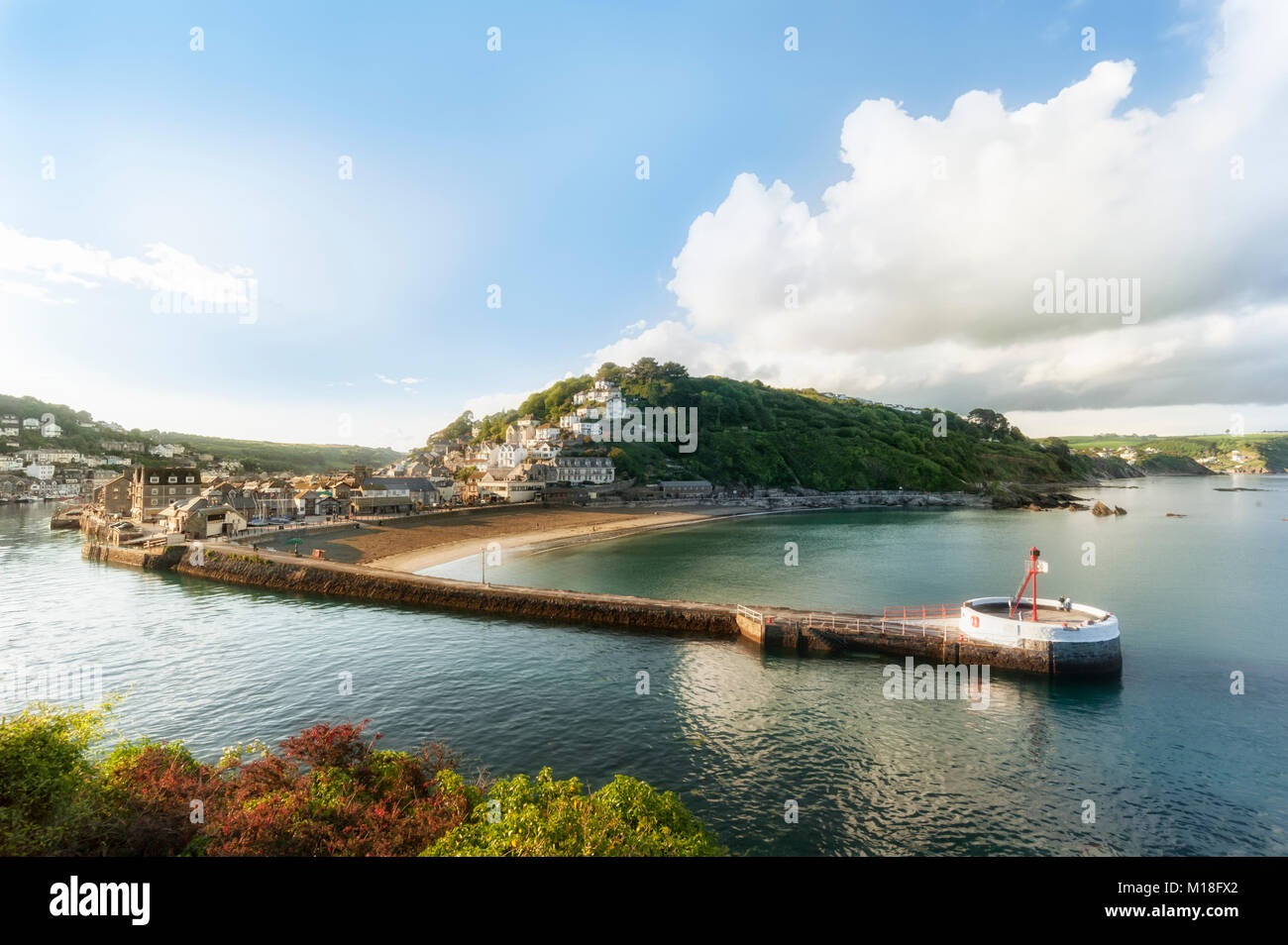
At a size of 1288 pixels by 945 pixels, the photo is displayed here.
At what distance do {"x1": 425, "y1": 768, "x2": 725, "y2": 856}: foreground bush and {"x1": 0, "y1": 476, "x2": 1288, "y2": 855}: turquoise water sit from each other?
5.72 metres

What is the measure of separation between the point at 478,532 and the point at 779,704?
52.8 metres

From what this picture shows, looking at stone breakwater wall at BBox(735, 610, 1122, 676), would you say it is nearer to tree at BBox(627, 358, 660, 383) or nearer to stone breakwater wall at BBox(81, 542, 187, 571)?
stone breakwater wall at BBox(81, 542, 187, 571)

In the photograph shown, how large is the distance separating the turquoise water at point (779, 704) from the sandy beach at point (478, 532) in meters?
10.5

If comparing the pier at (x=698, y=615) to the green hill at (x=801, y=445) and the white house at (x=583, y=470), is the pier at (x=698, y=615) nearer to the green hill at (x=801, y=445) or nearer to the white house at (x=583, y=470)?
the white house at (x=583, y=470)

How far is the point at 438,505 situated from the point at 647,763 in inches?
3017

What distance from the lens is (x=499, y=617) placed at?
35406 mm

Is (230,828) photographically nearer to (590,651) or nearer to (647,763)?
(647,763)

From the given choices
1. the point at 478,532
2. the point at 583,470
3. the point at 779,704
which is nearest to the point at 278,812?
the point at 779,704

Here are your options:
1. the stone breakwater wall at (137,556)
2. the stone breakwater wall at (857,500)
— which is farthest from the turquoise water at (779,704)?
the stone breakwater wall at (857,500)

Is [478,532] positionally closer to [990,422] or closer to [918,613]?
[918,613]

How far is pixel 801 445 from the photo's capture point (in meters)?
150

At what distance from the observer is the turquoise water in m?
15.1

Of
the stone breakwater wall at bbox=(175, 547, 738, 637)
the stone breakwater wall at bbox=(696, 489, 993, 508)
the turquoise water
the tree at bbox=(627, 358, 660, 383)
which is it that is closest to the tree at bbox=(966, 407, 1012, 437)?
the stone breakwater wall at bbox=(696, 489, 993, 508)
